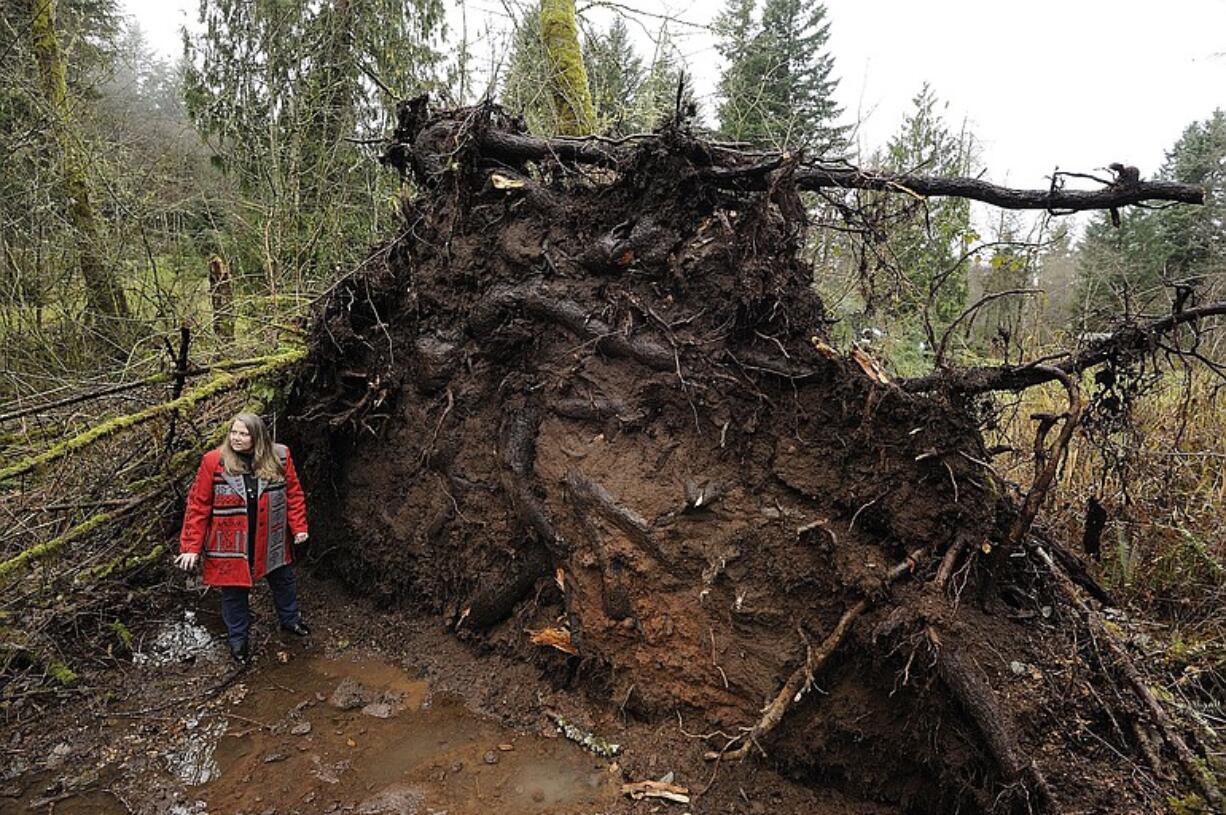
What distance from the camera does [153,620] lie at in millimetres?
4500

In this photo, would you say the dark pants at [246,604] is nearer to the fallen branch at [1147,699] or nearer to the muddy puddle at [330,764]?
the muddy puddle at [330,764]

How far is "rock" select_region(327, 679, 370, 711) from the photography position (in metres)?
3.80

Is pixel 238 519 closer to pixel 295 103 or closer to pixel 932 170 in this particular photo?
pixel 295 103

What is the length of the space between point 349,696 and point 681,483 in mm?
2410

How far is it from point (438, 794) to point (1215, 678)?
401 centimetres

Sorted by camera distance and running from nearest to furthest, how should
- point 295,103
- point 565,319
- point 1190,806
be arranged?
point 1190,806 < point 565,319 < point 295,103

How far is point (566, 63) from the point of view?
24.2 ft

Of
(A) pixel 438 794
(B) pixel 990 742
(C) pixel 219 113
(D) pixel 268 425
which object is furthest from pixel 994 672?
(C) pixel 219 113

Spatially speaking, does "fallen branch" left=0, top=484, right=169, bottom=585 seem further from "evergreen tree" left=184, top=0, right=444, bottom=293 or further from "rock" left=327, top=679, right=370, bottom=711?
"evergreen tree" left=184, top=0, right=444, bottom=293

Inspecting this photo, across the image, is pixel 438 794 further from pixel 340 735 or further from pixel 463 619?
pixel 463 619

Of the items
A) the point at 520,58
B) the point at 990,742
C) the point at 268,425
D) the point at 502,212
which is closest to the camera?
the point at 990,742

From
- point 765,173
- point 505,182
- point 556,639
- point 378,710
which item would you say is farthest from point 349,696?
point 765,173

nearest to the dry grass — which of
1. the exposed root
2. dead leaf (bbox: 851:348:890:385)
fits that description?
dead leaf (bbox: 851:348:890:385)

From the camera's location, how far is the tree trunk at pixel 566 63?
7324 mm
